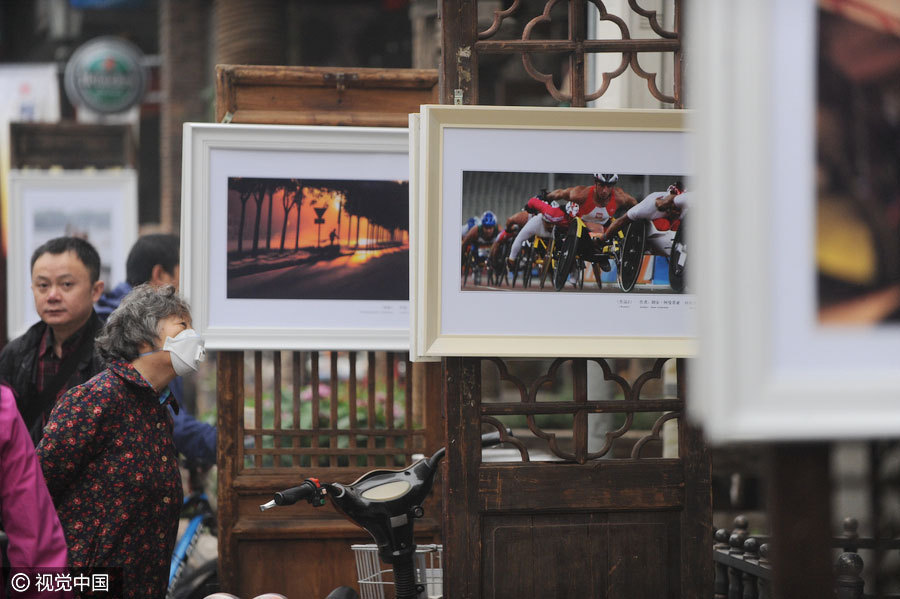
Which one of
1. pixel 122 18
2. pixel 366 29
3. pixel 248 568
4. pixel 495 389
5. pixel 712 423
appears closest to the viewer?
pixel 712 423

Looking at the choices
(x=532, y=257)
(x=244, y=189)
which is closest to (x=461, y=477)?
(x=532, y=257)

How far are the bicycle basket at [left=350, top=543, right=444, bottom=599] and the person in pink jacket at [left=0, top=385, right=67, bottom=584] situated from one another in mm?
1047

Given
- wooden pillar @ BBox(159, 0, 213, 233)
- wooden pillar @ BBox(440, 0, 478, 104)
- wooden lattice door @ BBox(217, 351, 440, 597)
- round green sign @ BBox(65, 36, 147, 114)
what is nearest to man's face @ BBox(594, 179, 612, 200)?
wooden pillar @ BBox(440, 0, 478, 104)

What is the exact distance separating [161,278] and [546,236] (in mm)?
2566

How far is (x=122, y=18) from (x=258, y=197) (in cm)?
1607

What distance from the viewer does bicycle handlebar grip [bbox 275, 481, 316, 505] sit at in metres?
3.26

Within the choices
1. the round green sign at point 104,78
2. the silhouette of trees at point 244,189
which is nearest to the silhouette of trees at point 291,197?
the silhouette of trees at point 244,189

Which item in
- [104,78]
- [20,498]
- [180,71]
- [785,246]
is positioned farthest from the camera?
[180,71]

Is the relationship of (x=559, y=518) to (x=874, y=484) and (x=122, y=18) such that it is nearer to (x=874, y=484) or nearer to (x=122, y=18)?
(x=874, y=484)

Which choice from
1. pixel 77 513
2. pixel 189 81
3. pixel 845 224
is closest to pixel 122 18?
pixel 189 81

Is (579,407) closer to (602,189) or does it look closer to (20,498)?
(602,189)

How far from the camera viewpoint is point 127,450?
11.3 ft

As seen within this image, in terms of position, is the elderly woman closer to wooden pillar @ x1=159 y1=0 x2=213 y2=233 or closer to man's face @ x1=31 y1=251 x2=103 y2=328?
man's face @ x1=31 y1=251 x2=103 y2=328

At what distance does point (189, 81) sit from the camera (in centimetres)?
1588
